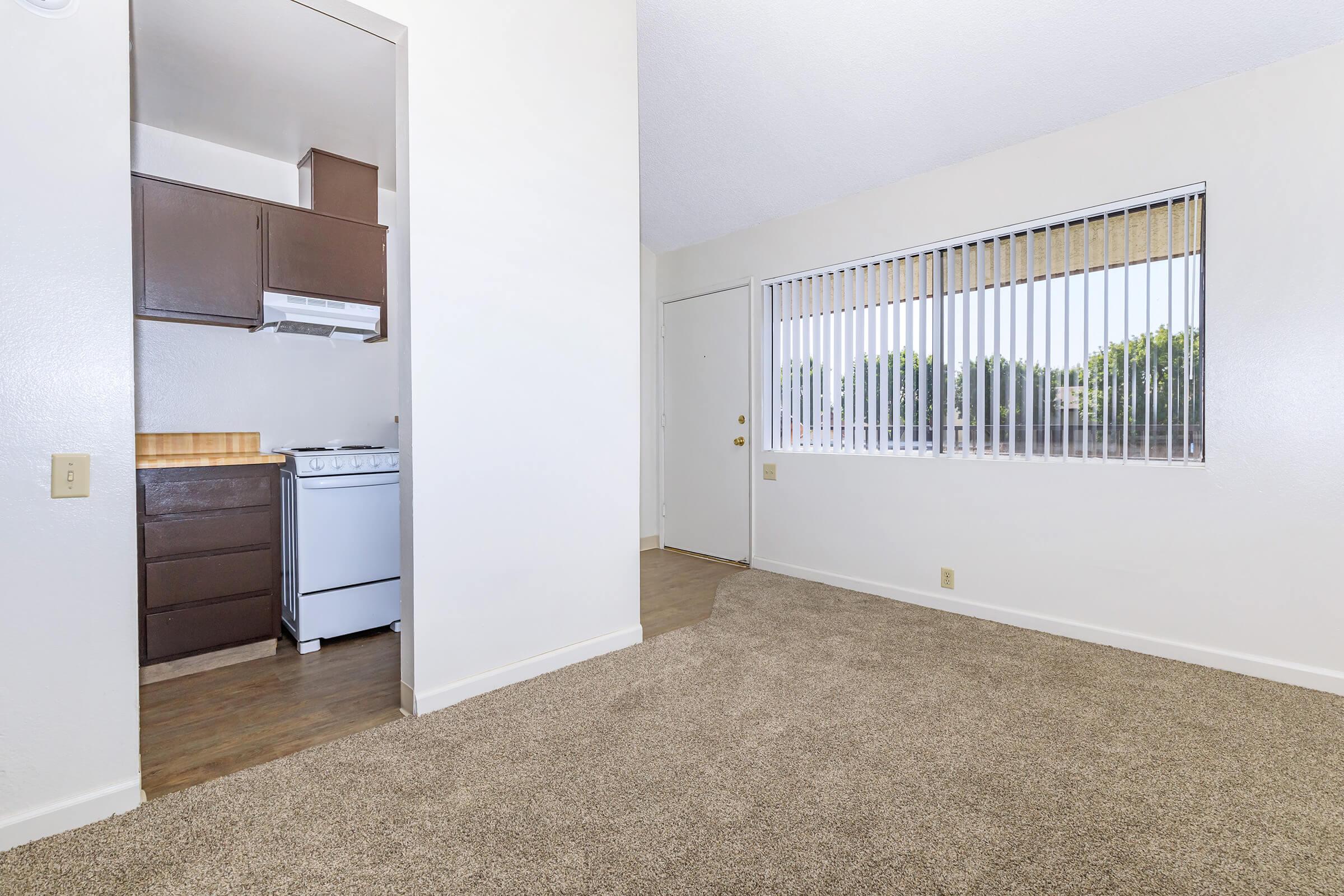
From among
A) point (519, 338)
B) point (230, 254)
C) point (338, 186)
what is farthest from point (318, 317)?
point (519, 338)

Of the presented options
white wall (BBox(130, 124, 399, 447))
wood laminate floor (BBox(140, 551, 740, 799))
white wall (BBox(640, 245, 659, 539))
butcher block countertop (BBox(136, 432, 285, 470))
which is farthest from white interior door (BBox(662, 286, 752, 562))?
butcher block countertop (BBox(136, 432, 285, 470))

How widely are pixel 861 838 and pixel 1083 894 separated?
1.48ft

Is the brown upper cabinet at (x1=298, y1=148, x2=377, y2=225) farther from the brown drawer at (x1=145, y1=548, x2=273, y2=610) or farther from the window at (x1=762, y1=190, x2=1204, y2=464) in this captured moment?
the window at (x1=762, y1=190, x2=1204, y2=464)

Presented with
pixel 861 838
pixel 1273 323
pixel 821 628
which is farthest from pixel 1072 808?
pixel 1273 323

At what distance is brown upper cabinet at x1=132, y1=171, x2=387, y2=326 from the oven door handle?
0.88 meters

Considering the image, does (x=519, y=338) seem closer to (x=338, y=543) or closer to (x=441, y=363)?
(x=441, y=363)

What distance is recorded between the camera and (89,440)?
1.56 metres

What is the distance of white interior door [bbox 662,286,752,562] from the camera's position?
4555 millimetres

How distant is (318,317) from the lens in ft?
10.6

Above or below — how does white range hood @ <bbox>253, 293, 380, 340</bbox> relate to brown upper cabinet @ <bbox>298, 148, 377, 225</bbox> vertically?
below

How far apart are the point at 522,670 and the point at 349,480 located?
129 centimetres

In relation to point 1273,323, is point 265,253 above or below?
above

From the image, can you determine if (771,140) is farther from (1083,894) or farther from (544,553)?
(1083,894)

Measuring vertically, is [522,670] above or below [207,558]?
below
